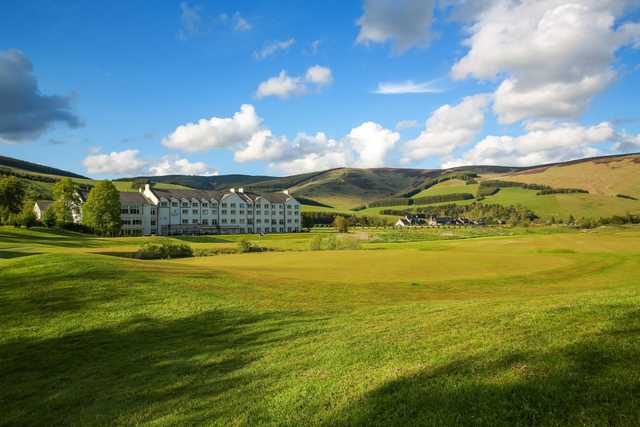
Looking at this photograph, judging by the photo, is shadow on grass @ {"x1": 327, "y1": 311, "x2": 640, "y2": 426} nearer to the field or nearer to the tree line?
the field

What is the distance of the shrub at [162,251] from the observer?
189 feet

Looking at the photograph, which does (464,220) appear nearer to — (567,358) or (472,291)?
(472,291)

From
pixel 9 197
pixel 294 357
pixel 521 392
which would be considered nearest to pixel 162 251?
pixel 294 357

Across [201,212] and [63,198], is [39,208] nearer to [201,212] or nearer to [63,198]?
[63,198]

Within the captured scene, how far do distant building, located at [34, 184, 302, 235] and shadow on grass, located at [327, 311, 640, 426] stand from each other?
4500 inches

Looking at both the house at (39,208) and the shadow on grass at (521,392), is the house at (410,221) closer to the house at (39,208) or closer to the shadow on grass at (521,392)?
the house at (39,208)

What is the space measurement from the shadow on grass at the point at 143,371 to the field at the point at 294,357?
0.06 m

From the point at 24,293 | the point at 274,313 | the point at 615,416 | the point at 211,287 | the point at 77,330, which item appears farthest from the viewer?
the point at 211,287

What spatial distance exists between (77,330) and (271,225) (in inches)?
4845

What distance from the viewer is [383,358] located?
10359mm

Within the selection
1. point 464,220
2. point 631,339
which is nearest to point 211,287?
point 631,339

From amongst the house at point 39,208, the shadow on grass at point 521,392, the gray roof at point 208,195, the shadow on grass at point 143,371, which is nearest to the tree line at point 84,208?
the house at point 39,208

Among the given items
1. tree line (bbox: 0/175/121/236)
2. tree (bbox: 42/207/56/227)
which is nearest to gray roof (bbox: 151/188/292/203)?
tree line (bbox: 0/175/121/236)

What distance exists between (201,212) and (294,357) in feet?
392
